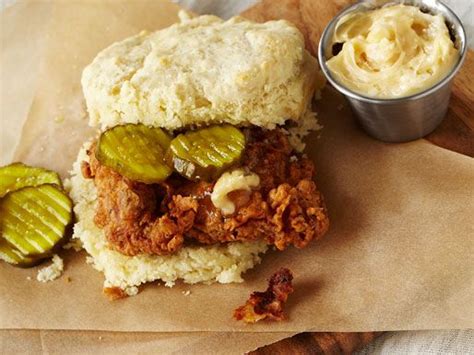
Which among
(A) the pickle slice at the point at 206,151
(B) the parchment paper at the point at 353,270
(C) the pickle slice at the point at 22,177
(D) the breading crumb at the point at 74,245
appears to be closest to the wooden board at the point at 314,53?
(B) the parchment paper at the point at 353,270

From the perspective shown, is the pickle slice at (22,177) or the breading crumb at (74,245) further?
the pickle slice at (22,177)

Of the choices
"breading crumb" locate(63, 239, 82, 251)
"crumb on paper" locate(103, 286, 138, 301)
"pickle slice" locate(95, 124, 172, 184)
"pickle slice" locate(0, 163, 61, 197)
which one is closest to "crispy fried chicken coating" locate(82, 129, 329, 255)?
"pickle slice" locate(95, 124, 172, 184)

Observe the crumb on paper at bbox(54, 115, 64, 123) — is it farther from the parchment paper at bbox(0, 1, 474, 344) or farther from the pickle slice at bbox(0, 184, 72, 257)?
the parchment paper at bbox(0, 1, 474, 344)

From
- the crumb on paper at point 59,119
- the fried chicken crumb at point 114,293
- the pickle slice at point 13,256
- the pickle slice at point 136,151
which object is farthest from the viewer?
the crumb on paper at point 59,119

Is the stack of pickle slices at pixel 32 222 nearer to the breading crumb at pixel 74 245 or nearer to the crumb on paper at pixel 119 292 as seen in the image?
the breading crumb at pixel 74 245

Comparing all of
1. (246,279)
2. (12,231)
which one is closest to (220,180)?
(246,279)
